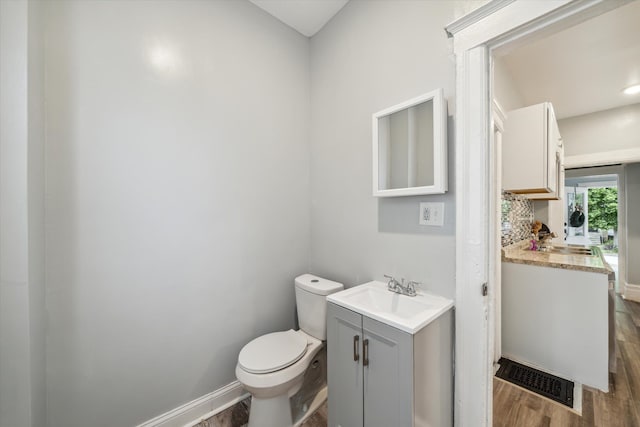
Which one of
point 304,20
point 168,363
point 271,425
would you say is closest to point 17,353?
point 168,363

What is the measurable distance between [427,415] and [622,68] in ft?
11.5

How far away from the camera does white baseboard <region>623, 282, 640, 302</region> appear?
3643 mm

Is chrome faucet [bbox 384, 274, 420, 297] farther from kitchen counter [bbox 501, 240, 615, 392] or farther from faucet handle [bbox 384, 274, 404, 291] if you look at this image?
kitchen counter [bbox 501, 240, 615, 392]

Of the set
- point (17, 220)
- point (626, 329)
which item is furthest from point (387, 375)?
point (626, 329)

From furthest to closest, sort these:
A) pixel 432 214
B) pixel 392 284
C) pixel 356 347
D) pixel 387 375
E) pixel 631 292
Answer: pixel 631 292
pixel 392 284
pixel 432 214
pixel 356 347
pixel 387 375

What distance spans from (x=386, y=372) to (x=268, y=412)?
740 millimetres

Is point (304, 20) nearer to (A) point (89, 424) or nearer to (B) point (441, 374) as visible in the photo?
(B) point (441, 374)

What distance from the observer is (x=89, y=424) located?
1183mm

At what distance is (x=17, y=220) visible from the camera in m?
0.91

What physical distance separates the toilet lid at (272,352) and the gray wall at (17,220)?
0.83m

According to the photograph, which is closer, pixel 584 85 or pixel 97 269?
pixel 97 269

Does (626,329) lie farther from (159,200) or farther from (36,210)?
(36,210)

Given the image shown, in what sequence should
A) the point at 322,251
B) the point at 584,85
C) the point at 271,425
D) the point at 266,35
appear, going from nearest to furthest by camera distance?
the point at 271,425, the point at 266,35, the point at 322,251, the point at 584,85

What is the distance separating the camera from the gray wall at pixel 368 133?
127cm
